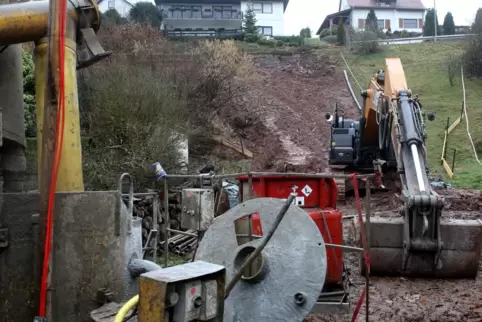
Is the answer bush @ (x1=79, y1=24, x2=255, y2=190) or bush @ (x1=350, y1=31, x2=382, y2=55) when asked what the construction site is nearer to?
bush @ (x1=79, y1=24, x2=255, y2=190)

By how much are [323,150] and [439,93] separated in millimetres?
11551

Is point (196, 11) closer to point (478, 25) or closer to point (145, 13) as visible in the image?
point (145, 13)

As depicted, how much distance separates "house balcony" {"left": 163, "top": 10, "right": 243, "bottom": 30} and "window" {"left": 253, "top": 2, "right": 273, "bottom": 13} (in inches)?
233

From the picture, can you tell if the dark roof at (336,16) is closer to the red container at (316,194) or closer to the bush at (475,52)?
the bush at (475,52)

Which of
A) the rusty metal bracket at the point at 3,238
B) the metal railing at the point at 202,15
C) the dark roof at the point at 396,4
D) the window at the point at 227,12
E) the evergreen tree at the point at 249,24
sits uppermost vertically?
the dark roof at the point at 396,4

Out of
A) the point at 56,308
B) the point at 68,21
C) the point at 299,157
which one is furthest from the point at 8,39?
the point at 299,157

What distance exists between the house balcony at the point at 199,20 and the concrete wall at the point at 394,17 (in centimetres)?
1804

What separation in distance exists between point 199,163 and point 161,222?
592 cm

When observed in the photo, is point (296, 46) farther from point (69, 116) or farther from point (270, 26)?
point (69, 116)

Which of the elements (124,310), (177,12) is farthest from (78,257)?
(177,12)

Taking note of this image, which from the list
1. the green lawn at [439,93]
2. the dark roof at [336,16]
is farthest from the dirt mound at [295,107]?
the dark roof at [336,16]

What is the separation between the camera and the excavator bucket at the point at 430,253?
8.07 m

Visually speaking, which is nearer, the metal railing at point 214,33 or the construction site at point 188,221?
the construction site at point 188,221

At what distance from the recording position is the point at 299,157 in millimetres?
25219
